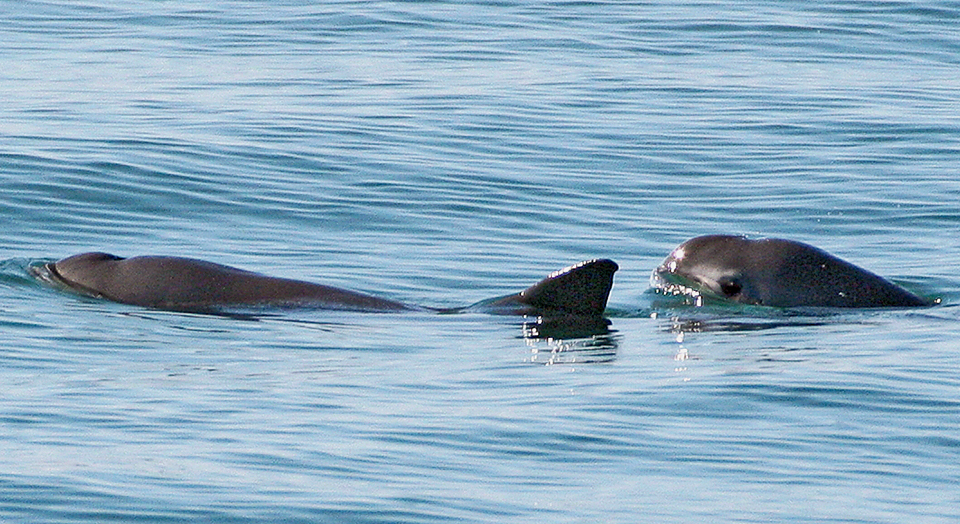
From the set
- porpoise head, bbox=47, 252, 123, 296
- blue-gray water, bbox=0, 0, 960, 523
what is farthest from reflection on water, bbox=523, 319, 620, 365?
porpoise head, bbox=47, 252, 123, 296

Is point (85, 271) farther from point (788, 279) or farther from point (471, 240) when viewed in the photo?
point (788, 279)

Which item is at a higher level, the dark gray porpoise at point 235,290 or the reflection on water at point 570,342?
the dark gray porpoise at point 235,290

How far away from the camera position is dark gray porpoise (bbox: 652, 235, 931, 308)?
13445 mm

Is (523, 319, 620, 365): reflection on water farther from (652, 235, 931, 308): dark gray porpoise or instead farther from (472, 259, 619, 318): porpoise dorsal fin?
(652, 235, 931, 308): dark gray porpoise

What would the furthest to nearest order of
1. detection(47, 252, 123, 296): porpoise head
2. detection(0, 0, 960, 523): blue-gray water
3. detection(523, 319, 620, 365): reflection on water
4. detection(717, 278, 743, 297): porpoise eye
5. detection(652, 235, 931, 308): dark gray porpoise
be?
detection(717, 278, 743, 297): porpoise eye → detection(652, 235, 931, 308): dark gray porpoise → detection(47, 252, 123, 296): porpoise head → detection(523, 319, 620, 365): reflection on water → detection(0, 0, 960, 523): blue-gray water

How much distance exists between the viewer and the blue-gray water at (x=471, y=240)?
8.77 meters

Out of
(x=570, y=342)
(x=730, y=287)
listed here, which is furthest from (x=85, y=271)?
(x=730, y=287)

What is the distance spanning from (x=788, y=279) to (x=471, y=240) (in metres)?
3.62

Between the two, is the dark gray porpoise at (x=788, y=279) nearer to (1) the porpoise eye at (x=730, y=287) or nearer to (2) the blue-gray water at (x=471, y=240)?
(1) the porpoise eye at (x=730, y=287)

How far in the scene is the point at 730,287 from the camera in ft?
44.7

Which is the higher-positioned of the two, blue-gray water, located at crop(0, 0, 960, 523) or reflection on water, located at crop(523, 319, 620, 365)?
blue-gray water, located at crop(0, 0, 960, 523)

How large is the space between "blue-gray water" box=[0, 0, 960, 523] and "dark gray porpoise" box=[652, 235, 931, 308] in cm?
30

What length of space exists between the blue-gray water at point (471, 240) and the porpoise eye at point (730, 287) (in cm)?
29

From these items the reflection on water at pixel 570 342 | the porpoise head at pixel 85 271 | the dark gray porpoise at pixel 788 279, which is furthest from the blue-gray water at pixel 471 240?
the dark gray porpoise at pixel 788 279
